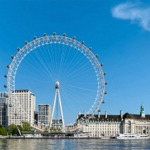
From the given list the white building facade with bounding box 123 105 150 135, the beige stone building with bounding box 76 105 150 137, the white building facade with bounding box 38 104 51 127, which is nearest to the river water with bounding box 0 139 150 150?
the beige stone building with bounding box 76 105 150 137

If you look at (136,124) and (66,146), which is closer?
(66,146)

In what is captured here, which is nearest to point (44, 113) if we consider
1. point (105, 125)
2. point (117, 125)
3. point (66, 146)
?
point (105, 125)

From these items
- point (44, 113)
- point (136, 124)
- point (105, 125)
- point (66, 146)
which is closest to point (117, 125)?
point (105, 125)

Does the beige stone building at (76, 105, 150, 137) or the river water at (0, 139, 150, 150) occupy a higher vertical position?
the river water at (0, 139, 150, 150)

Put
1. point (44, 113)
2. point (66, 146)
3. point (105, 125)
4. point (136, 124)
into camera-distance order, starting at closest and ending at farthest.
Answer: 1. point (66, 146)
2. point (105, 125)
3. point (136, 124)
4. point (44, 113)

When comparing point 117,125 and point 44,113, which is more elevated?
point 44,113

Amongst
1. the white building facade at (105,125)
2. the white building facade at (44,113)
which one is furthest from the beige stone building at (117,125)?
the white building facade at (44,113)

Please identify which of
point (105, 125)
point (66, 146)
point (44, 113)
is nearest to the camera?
point (66, 146)

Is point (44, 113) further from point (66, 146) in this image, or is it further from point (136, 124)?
point (66, 146)

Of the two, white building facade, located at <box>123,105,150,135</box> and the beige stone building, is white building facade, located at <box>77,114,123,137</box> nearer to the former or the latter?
the beige stone building

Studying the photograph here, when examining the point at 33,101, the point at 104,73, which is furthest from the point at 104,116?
the point at 104,73

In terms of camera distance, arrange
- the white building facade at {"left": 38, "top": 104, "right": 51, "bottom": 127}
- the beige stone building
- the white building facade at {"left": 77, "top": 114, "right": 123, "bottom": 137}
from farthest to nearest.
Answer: the white building facade at {"left": 38, "top": 104, "right": 51, "bottom": 127} < the beige stone building < the white building facade at {"left": 77, "top": 114, "right": 123, "bottom": 137}

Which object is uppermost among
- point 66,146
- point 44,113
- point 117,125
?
point 66,146

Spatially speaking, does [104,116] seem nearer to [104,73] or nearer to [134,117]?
[134,117]
